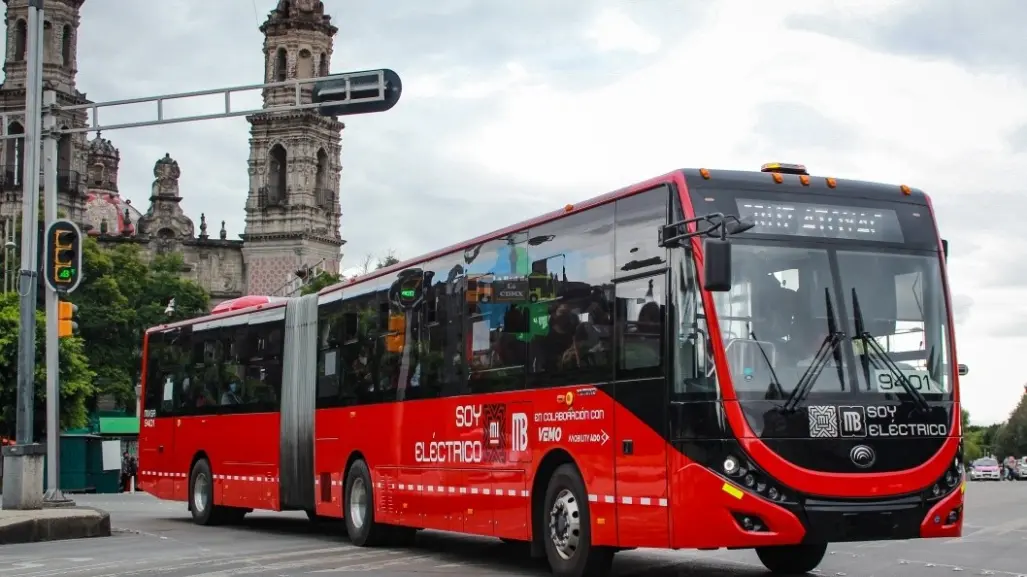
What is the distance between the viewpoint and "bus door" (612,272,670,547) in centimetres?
1223

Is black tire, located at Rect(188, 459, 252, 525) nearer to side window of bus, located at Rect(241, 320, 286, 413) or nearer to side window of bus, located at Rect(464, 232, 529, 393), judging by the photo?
side window of bus, located at Rect(241, 320, 286, 413)

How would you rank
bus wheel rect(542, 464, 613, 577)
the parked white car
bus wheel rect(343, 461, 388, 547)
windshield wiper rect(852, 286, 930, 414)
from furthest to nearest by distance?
the parked white car
bus wheel rect(343, 461, 388, 547)
bus wheel rect(542, 464, 613, 577)
windshield wiper rect(852, 286, 930, 414)

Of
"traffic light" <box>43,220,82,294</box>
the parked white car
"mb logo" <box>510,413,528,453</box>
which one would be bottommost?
the parked white car

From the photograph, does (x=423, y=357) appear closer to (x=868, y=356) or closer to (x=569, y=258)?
(x=569, y=258)

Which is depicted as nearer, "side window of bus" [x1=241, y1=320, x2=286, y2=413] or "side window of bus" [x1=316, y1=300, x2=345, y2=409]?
"side window of bus" [x1=316, y1=300, x2=345, y2=409]

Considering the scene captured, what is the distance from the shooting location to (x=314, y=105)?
21906mm

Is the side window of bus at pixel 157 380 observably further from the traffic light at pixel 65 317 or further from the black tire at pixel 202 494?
the traffic light at pixel 65 317

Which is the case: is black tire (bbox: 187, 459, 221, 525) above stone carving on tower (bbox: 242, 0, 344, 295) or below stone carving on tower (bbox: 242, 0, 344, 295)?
below

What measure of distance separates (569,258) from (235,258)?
87137mm

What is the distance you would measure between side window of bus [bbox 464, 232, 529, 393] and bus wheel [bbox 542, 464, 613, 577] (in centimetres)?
123

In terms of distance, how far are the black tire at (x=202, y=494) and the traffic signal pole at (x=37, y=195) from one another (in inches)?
95.9

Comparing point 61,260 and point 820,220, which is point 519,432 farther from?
point 61,260

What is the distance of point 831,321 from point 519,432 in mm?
3717

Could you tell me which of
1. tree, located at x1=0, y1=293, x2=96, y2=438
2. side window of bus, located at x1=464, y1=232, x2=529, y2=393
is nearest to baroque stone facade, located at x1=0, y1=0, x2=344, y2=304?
tree, located at x1=0, y1=293, x2=96, y2=438
